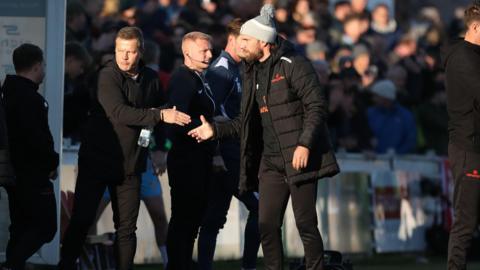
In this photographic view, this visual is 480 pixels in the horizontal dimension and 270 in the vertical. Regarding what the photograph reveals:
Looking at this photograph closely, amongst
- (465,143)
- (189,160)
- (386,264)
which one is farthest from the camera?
(386,264)

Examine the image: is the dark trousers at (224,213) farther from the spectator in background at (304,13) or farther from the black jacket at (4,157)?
the spectator in background at (304,13)

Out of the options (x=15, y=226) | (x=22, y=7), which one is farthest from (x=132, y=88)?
(x=22, y=7)

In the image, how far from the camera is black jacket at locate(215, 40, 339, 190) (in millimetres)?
10633

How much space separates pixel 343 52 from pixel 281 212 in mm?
10807

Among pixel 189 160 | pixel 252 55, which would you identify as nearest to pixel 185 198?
pixel 189 160

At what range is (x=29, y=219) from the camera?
453 inches

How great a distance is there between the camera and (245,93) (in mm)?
11000

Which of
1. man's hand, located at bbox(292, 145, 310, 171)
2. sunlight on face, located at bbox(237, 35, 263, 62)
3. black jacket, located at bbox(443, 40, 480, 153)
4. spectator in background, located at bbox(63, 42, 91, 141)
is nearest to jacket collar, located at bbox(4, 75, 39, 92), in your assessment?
spectator in background, located at bbox(63, 42, 91, 141)

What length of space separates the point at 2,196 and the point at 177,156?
7.32 ft

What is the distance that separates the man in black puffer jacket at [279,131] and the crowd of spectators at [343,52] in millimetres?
3057

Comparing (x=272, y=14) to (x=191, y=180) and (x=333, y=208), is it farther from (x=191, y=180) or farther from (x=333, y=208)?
(x=333, y=208)

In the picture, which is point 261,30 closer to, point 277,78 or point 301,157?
point 277,78

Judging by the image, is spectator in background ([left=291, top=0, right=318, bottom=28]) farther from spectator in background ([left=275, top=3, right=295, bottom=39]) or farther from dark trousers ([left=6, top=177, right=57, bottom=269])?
dark trousers ([left=6, top=177, right=57, bottom=269])

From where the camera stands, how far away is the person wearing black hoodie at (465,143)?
11008 mm
